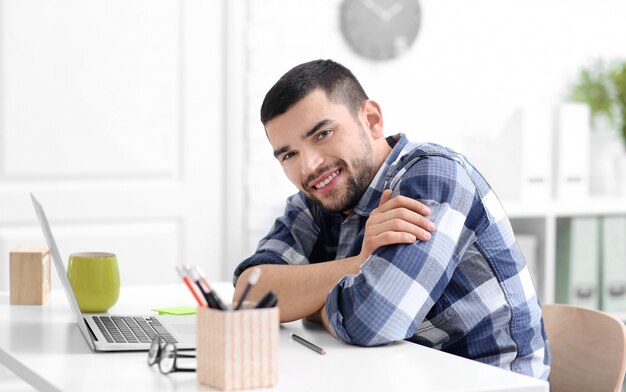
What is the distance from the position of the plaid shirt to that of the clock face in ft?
6.51

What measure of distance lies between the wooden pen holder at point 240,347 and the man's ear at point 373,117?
Result: 0.76 metres

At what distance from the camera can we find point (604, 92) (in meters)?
4.11

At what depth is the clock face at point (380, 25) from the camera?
12.5 ft

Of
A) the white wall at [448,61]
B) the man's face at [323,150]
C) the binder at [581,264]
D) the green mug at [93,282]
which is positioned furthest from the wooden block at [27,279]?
the binder at [581,264]

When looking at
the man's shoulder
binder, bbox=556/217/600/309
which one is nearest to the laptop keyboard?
the man's shoulder

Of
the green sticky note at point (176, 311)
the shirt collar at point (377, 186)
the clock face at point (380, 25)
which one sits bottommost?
the green sticky note at point (176, 311)

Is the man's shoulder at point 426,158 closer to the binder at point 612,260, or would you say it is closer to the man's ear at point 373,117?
the man's ear at point 373,117

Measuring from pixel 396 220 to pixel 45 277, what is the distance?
2.58 feet

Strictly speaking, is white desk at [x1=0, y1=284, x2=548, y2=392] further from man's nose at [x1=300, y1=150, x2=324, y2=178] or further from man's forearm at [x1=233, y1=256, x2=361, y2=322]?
man's nose at [x1=300, y1=150, x2=324, y2=178]

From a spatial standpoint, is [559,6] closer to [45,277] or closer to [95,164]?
[95,164]

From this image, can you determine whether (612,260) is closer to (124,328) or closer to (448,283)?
(448,283)

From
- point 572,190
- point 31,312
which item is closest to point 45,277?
point 31,312

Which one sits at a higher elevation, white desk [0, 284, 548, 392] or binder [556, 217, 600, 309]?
white desk [0, 284, 548, 392]

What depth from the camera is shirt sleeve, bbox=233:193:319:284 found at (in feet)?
6.52
